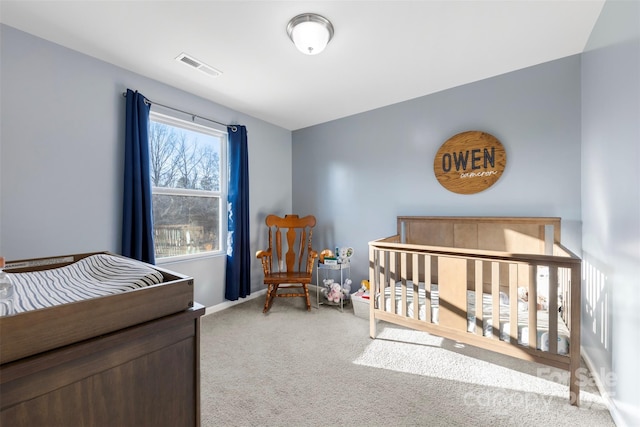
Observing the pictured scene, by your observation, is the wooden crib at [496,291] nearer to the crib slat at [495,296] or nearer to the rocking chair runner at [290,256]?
the crib slat at [495,296]

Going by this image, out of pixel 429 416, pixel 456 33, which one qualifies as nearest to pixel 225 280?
pixel 429 416

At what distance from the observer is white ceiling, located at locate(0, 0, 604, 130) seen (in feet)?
5.12

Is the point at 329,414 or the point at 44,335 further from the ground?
the point at 44,335

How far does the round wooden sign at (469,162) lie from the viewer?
236 cm

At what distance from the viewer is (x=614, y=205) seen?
56.4 inches

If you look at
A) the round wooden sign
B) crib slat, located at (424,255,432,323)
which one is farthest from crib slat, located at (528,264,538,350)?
the round wooden sign

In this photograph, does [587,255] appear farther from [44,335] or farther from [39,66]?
[39,66]

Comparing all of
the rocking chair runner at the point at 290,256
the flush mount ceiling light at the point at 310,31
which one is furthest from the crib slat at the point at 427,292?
the flush mount ceiling light at the point at 310,31

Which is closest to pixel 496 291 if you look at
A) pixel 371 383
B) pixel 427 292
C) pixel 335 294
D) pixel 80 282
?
pixel 427 292

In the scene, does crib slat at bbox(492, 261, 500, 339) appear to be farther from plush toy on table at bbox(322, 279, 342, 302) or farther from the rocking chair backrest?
the rocking chair backrest

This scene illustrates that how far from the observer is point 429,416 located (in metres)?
1.41

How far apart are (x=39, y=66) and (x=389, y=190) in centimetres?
303

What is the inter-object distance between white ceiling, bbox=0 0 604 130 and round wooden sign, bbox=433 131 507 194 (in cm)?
55

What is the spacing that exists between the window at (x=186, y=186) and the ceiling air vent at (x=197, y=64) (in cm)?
61
